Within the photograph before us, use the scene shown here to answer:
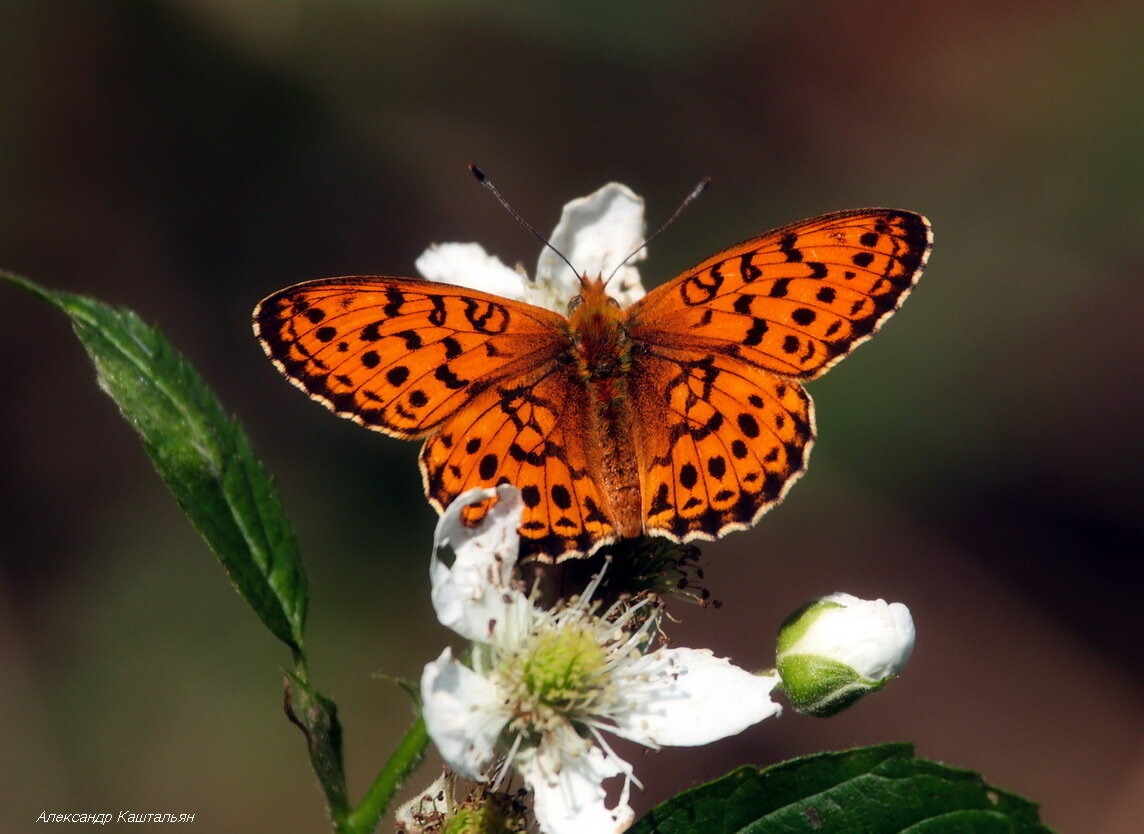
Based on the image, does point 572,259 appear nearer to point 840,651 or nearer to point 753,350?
point 753,350

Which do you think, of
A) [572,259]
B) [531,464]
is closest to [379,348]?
[531,464]

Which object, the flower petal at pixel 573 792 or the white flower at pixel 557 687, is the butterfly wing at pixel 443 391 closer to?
the white flower at pixel 557 687

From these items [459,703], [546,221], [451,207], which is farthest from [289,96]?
[459,703]

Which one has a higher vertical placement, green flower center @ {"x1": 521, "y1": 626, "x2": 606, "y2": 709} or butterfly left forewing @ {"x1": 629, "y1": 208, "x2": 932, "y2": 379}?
butterfly left forewing @ {"x1": 629, "y1": 208, "x2": 932, "y2": 379}

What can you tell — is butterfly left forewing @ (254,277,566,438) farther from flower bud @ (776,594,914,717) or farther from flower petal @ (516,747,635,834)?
flower bud @ (776,594,914,717)

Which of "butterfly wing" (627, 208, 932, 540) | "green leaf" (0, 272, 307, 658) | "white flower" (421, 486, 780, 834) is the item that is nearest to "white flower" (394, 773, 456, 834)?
Answer: "white flower" (421, 486, 780, 834)
